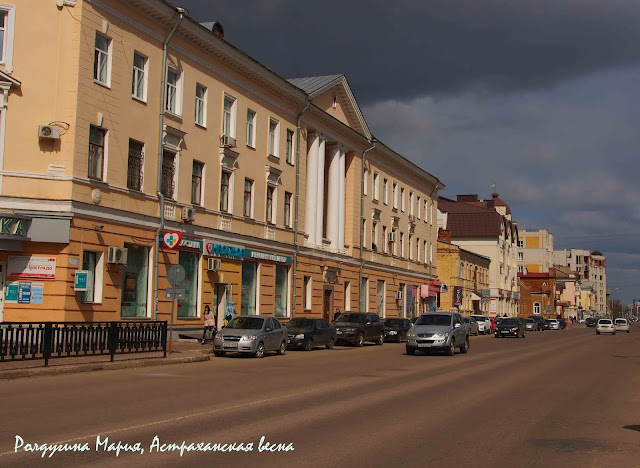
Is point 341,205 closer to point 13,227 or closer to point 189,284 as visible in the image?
point 189,284

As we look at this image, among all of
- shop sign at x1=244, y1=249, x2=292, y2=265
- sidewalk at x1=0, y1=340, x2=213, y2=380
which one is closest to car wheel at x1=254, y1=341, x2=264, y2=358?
sidewalk at x1=0, y1=340, x2=213, y2=380

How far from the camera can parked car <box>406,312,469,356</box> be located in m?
27.9

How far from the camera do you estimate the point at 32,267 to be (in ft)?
77.4

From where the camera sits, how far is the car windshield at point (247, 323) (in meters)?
26.0

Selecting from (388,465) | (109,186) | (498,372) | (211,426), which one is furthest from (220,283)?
(388,465)

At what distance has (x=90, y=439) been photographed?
9.20 metres

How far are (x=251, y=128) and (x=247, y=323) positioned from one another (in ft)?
41.7

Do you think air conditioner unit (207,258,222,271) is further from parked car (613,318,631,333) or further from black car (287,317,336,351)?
parked car (613,318,631,333)

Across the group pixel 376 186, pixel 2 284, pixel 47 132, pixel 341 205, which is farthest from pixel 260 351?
pixel 376 186

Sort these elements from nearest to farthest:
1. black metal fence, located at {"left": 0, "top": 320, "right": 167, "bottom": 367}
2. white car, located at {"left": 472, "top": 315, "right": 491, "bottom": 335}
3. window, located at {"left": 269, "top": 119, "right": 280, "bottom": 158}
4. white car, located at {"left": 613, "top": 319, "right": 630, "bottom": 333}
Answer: black metal fence, located at {"left": 0, "top": 320, "right": 167, "bottom": 367} → window, located at {"left": 269, "top": 119, "right": 280, "bottom": 158} → white car, located at {"left": 472, "top": 315, "right": 491, "bottom": 335} → white car, located at {"left": 613, "top": 319, "right": 630, "bottom": 333}

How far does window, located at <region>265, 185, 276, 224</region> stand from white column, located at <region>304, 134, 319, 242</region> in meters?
4.05

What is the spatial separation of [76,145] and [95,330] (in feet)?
23.7

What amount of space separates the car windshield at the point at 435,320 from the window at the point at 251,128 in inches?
482

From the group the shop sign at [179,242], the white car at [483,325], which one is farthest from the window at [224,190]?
the white car at [483,325]
